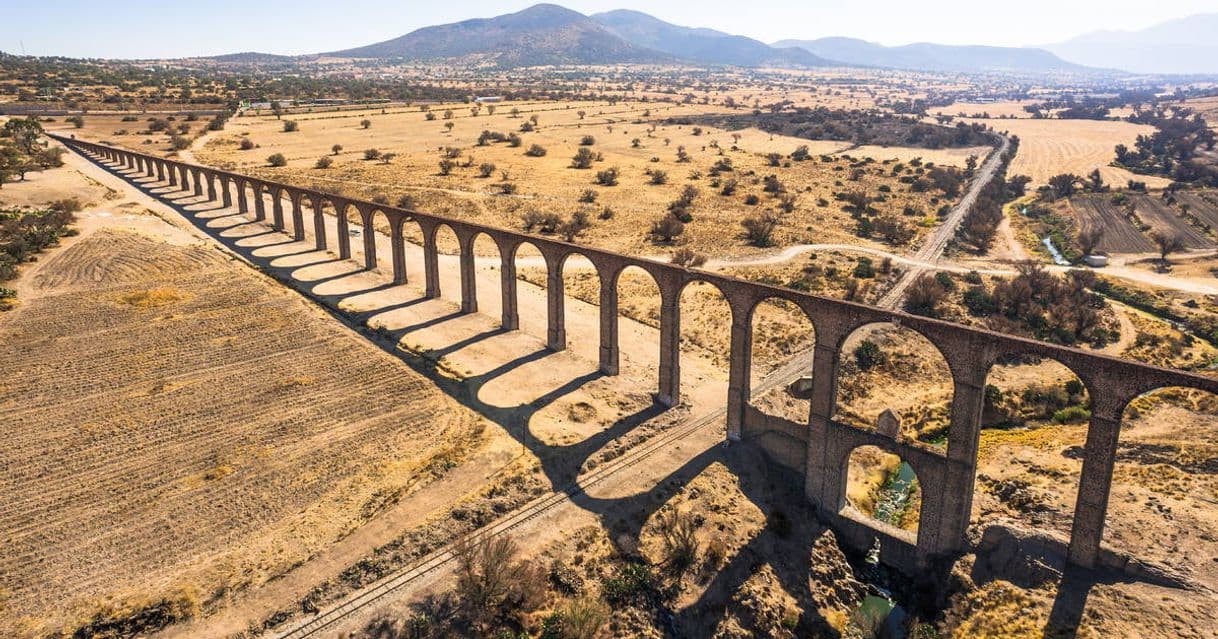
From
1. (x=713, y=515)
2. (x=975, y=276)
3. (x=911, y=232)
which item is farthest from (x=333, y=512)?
(x=911, y=232)

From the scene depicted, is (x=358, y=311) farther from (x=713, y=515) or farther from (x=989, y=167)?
(x=989, y=167)

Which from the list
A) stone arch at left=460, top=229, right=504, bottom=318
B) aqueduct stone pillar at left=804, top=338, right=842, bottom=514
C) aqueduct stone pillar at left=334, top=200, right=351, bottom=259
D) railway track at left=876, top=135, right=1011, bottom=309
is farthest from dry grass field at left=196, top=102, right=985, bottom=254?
aqueduct stone pillar at left=804, top=338, right=842, bottom=514

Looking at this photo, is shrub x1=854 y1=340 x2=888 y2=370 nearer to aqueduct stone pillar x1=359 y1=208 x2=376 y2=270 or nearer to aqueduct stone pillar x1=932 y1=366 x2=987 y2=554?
aqueduct stone pillar x1=932 y1=366 x2=987 y2=554

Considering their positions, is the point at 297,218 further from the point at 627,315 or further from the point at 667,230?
the point at 627,315

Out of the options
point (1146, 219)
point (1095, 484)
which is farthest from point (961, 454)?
point (1146, 219)

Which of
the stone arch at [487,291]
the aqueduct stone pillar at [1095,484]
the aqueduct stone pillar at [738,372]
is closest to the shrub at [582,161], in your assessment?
the stone arch at [487,291]

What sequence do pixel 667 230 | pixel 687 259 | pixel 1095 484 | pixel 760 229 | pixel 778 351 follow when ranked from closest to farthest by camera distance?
pixel 1095 484
pixel 778 351
pixel 687 259
pixel 760 229
pixel 667 230
